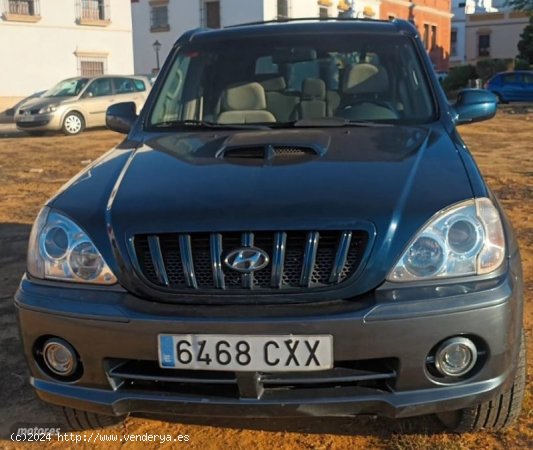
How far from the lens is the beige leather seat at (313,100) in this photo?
3609 millimetres

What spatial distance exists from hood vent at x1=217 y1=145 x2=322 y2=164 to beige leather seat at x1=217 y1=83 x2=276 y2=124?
0.74 metres

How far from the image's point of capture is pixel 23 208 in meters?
7.38

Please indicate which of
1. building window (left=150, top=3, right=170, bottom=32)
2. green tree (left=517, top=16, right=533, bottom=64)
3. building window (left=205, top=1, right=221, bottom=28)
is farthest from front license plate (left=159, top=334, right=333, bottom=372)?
green tree (left=517, top=16, right=533, bottom=64)

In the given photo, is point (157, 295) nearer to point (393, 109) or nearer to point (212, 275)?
point (212, 275)

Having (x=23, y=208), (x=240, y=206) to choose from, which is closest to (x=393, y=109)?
(x=240, y=206)

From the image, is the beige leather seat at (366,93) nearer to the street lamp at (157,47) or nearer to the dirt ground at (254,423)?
the dirt ground at (254,423)

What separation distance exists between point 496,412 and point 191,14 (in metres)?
37.0

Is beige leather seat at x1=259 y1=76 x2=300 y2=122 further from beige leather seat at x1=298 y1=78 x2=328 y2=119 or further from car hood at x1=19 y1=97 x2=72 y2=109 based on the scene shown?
car hood at x1=19 y1=97 x2=72 y2=109

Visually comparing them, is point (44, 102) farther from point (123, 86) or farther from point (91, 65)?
point (91, 65)

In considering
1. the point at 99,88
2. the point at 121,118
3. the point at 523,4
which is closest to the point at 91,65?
the point at 99,88

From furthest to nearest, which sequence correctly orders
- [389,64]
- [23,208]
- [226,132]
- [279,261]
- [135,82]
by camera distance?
1. [135,82]
2. [23,208]
3. [389,64]
4. [226,132]
5. [279,261]

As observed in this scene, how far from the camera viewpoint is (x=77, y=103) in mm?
16984

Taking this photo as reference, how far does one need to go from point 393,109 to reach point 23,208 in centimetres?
513

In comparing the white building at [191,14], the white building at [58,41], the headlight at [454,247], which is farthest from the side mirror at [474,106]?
the white building at [191,14]
